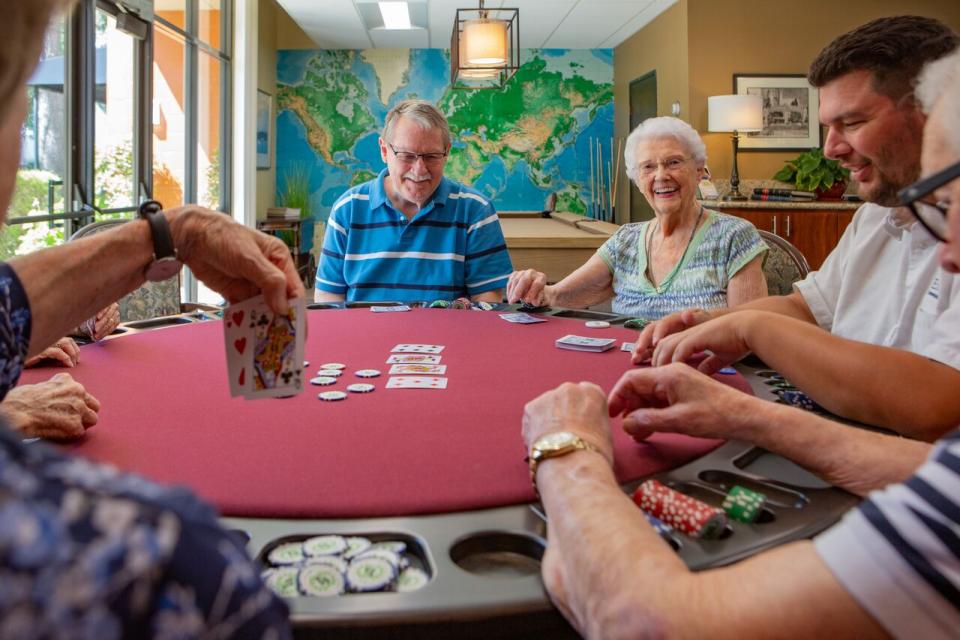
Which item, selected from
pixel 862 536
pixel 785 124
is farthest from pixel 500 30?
pixel 862 536

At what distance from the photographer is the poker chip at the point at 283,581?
30.0 inches

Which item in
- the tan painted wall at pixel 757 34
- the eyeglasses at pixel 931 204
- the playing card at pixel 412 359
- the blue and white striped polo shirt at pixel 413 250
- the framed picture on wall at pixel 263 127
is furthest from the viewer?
the framed picture on wall at pixel 263 127

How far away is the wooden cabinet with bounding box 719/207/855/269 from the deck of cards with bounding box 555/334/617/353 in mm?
5523

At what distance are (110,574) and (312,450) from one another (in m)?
0.82

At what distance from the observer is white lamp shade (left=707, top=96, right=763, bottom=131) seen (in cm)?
732

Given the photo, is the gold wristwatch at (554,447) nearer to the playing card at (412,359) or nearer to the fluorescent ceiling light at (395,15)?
the playing card at (412,359)

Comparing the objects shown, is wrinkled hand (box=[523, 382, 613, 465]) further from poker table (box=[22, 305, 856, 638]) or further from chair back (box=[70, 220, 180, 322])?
chair back (box=[70, 220, 180, 322])

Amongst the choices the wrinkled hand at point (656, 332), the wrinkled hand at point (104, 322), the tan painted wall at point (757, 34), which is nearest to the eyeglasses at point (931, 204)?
the wrinkled hand at point (656, 332)

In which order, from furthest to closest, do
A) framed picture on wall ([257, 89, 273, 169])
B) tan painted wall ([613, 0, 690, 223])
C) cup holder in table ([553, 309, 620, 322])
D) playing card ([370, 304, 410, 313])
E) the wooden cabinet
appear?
framed picture on wall ([257, 89, 273, 169]) < tan painted wall ([613, 0, 690, 223]) < the wooden cabinet < playing card ([370, 304, 410, 313]) < cup holder in table ([553, 309, 620, 322])

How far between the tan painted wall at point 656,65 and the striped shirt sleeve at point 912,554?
801cm

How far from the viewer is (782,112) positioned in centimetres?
803

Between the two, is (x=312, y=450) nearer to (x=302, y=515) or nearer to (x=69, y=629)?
(x=302, y=515)

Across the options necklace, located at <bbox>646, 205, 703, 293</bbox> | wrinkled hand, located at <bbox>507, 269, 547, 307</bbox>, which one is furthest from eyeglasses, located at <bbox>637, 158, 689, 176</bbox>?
wrinkled hand, located at <bbox>507, 269, 547, 307</bbox>

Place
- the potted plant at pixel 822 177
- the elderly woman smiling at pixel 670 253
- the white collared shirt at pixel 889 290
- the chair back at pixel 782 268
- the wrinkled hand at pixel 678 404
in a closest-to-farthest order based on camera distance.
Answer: the wrinkled hand at pixel 678 404
the white collared shirt at pixel 889 290
the elderly woman smiling at pixel 670 253
the chair back at pixel 782 268
the potted plant at pixel 822 177
